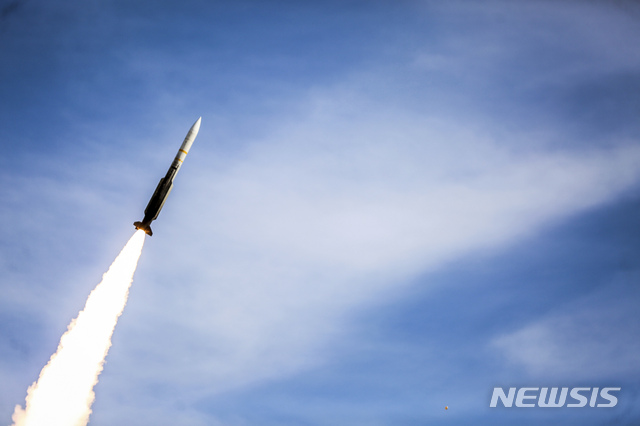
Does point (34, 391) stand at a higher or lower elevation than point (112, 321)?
lower

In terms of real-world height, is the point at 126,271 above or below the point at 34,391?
above

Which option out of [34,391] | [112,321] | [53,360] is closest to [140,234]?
[112,321]

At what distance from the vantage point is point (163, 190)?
53.6 metres

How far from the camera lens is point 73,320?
5738 centimetres

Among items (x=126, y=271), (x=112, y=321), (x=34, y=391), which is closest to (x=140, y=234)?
(x=126, y=271)

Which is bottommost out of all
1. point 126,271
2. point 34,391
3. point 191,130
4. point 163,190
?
point 34,391

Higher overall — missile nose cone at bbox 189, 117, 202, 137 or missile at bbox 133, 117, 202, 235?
missile nose cone at bbox 189, 117, 202, 137

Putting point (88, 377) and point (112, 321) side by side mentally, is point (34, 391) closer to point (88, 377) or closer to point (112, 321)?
point (88, 377)

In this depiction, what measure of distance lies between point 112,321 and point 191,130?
82.4 feet

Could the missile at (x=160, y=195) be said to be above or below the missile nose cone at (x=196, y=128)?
below

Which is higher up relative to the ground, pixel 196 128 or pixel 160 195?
pixel 196 128

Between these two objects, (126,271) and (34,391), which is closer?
(34,391)

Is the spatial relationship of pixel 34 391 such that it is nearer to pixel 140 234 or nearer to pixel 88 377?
pixel 88 377

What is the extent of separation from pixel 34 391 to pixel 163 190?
27.4 m
